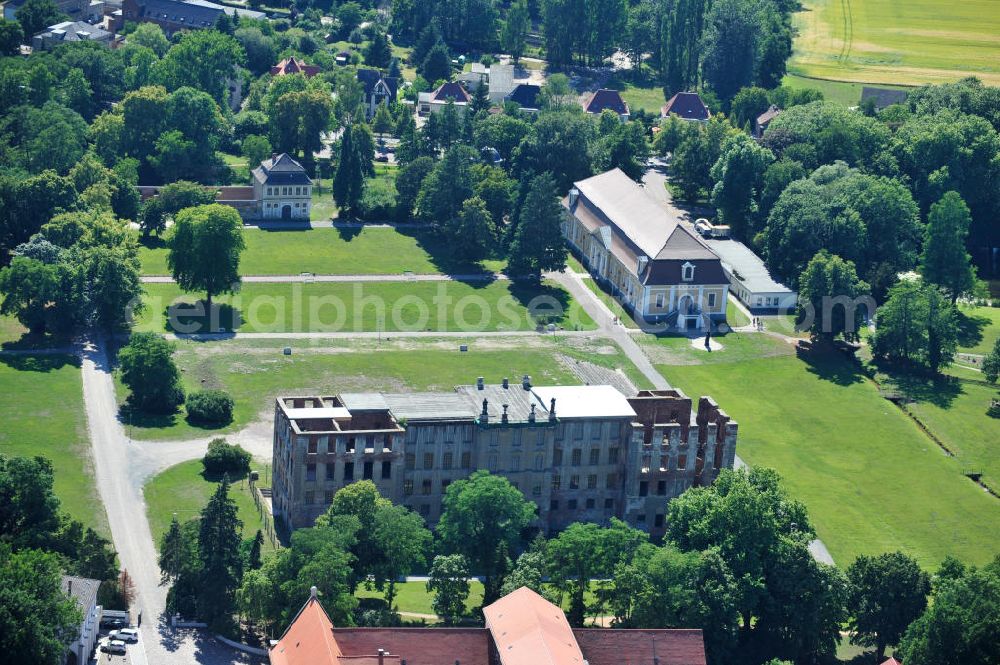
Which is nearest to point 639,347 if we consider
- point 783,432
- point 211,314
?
point 783,432

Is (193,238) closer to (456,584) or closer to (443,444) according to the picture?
(443,444)

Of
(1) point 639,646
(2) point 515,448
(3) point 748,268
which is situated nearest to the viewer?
(1) point 639,646

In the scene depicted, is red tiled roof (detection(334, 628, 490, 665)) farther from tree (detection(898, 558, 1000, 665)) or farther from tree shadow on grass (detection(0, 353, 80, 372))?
tree shadow on grass (detection(0, 353, 80, 372))

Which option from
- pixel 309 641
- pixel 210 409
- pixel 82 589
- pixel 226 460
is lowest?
pixel 226 460

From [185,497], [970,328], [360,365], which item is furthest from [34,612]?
[970,328]

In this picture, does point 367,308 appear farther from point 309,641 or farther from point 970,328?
point 309,641

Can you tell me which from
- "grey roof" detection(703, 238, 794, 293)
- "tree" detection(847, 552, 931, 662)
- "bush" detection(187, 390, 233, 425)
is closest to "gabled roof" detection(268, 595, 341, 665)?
"tree" detection(847, 552, 931, 662)

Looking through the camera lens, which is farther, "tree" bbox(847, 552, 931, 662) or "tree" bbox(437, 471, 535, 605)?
"tree" bbox(437, 471, 535, 605)
